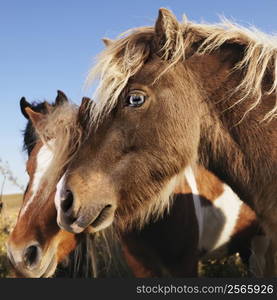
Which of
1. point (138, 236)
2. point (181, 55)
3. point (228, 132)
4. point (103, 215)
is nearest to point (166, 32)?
point (181, 55)

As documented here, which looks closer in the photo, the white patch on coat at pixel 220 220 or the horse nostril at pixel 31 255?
the horse nostril at pixel 31 255

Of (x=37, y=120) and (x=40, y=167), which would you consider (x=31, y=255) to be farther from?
(x=37, y=120)

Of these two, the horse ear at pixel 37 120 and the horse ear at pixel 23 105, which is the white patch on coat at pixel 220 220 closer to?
the horse ear at pixel 37 120

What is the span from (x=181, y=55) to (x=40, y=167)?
6.10 ft

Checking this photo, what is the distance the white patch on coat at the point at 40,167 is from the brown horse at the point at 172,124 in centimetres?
98

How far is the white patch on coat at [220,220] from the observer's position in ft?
17.0

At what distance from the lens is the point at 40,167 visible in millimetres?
3910

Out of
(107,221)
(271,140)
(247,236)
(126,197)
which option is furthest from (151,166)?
(247,236)

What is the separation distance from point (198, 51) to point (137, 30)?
581 mm

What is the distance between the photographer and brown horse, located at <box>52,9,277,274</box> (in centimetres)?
289

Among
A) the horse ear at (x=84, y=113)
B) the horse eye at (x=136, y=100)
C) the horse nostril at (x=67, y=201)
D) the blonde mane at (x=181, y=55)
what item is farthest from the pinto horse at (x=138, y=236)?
the horse eye at (x=136, y=100)

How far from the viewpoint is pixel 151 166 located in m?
2.99

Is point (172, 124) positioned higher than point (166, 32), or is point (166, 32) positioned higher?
point (166, 32)

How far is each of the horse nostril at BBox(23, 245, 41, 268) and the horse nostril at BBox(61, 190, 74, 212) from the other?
41.9 inches
